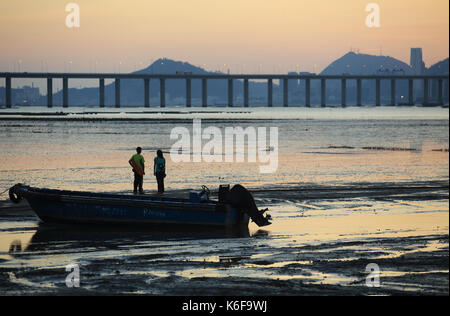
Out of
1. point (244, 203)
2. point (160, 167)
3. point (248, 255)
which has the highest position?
point (160, 167)

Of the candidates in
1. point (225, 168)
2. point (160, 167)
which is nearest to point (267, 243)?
point (160, 167)

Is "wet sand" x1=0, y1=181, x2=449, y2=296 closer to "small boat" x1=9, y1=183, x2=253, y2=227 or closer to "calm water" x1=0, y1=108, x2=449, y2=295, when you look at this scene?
"calm water" x1=0, y1=108, x2=449, y2=295

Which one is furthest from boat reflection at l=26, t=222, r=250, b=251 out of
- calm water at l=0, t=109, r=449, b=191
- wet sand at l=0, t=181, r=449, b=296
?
calm water at l=0, t=109, r=449, b=191

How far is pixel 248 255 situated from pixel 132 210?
14.2ft

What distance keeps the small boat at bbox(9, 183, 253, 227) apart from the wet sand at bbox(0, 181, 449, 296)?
249 millimetres

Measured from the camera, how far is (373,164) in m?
41.7

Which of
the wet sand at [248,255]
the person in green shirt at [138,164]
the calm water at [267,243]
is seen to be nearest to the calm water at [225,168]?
the calm water at [267,243]

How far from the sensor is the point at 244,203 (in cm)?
1853

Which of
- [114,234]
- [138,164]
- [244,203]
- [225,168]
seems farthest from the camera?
[225,168]

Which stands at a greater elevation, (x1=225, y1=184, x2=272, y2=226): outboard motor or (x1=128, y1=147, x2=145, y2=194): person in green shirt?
(x1=128, y1=147, x2=145, y2=194): person in green shirt

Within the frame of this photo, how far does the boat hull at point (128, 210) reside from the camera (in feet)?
60.4

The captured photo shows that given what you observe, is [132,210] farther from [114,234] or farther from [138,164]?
[138,164]

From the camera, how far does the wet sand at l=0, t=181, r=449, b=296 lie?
41.1 ft
